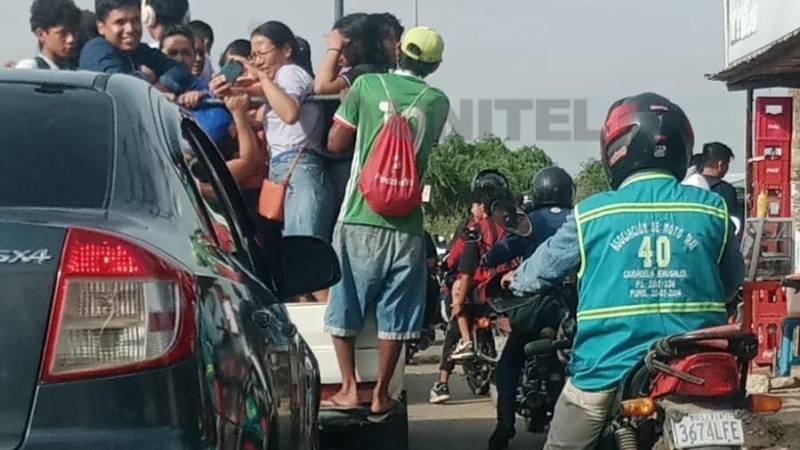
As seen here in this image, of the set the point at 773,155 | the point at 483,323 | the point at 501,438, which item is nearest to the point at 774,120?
the point at 773,155

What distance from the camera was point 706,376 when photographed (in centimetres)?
408

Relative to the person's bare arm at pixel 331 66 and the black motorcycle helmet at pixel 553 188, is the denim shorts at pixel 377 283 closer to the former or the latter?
the person's bare arm at pixel 331 66

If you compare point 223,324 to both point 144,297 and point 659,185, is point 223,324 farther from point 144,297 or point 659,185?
point 659,185

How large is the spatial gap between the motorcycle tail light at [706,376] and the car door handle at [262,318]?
1.21 m

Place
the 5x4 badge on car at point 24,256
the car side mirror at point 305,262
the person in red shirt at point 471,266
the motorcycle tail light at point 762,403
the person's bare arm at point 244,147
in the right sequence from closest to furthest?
the 5x4 badge on car at point 24,256, the motorcycle tail light at point 762,403, the car side mirror at point 305,262, the person's bare arm at point 244,147, the person in red shirt at point 471,266

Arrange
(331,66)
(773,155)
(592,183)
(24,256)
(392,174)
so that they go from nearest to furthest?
1. (24,256)
2. (392,174)
3. (331,66)
4. (773,155)
5. (592,183)

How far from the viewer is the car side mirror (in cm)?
442

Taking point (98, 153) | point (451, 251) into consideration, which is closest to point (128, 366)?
point (98, 153)

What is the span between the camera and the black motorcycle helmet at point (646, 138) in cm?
465

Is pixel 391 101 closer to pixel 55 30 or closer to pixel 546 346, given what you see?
pixel 546 346

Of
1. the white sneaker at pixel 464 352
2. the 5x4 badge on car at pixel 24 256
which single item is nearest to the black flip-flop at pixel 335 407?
the white sneaker at pixel 464 352

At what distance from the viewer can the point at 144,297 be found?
2.58m

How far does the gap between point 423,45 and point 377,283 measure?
1193 millimetres

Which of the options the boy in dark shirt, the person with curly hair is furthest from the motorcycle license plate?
the person with curly hair
